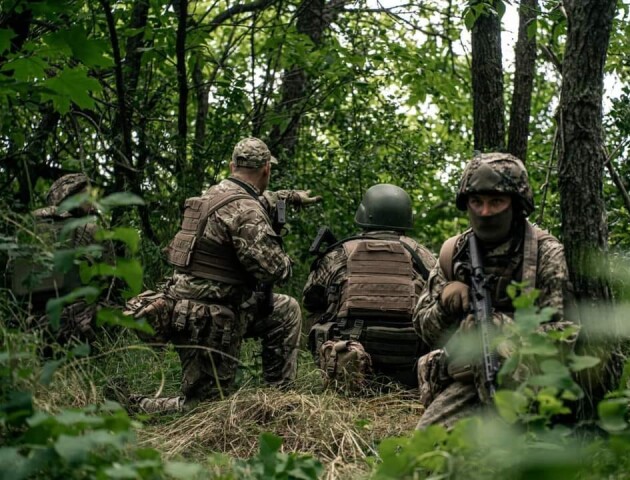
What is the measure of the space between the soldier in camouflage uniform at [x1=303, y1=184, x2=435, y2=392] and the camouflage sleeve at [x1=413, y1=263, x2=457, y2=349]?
1.76 m

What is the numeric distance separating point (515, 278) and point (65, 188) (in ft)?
14.1

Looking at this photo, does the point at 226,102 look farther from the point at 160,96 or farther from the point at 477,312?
the point at 477,312

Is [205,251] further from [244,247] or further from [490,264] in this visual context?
[490,264]

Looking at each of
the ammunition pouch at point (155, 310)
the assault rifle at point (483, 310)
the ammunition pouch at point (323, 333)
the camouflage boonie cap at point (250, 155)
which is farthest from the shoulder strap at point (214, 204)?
the assault rifle at point (483, 310)

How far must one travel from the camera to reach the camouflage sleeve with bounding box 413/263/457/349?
16.3ft

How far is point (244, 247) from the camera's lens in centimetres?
677

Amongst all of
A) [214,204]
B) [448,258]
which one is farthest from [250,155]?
[448,258]

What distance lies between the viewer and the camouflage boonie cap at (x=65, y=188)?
7867 millimetres

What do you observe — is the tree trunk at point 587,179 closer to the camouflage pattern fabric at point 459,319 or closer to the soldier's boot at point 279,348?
the camouflage pattern fabric at point 459,319

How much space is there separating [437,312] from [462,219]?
8.15 metres

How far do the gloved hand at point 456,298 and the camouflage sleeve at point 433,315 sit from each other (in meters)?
0.08

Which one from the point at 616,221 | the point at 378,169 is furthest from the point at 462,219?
the point at 616,221

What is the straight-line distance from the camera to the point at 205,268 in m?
6.89

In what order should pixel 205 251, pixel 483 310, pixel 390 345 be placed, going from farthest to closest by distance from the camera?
1. pixel 390 345
2. pixel 205 251
3. pixel 483 310
